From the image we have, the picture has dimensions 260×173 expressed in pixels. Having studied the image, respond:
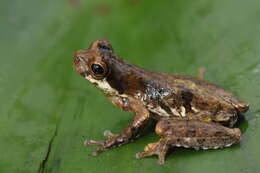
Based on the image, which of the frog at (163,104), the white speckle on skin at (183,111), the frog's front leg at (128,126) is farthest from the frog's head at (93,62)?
the white speckle on skin at (183,111)

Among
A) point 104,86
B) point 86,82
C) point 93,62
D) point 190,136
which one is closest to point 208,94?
point 190,136

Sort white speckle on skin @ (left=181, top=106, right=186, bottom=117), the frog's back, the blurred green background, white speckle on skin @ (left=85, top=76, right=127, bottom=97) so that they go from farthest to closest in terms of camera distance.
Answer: white speckle on skin @ (left=85, top=76, right=127, bottom=97) < white speckle on skin @ (left=181, top=106, right=186, bottom=117) < the frog's back < the blurred green background

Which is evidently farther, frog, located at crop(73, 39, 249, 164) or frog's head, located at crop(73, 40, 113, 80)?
frog's head, located at crop(73, 40, 113, 80)

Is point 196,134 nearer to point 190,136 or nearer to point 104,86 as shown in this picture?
point 190,136

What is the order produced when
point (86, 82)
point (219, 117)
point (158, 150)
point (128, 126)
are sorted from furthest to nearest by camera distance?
point (86, 82) → point (128, 126) → point (219, 117) → point (158, 150)

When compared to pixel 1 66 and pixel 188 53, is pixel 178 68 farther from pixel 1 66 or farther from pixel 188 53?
pixel 1 66

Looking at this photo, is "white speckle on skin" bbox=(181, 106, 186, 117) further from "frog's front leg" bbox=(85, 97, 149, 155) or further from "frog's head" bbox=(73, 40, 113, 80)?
"frog's head" bbox=(73, 40, 113, 80)

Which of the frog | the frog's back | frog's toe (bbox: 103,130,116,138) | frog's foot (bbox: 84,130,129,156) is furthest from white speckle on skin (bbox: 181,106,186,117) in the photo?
frog's toe (bbox: 103,130,116,138)
